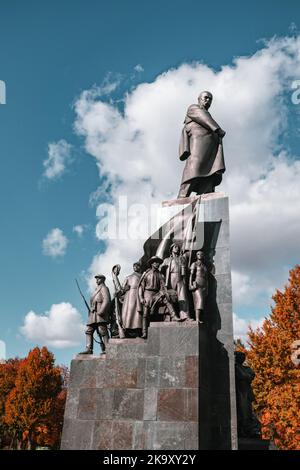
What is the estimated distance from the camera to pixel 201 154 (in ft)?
41.9

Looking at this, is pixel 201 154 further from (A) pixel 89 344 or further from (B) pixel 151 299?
(A) pixel 89 344

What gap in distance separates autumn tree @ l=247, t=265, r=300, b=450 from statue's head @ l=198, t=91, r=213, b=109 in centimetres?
1417

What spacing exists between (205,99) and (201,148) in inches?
81.5

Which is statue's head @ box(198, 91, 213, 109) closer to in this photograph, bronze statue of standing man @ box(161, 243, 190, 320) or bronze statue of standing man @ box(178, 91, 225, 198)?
bronze statue of standing man @ box(178, 91, 225, 198)

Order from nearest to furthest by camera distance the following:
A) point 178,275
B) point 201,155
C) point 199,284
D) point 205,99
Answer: point 199,284 → point 178,275 → point 201,155 → point 205,99

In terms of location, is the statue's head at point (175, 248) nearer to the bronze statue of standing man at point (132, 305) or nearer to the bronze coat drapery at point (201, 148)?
the bronze statue of standing man at point (132, 305)

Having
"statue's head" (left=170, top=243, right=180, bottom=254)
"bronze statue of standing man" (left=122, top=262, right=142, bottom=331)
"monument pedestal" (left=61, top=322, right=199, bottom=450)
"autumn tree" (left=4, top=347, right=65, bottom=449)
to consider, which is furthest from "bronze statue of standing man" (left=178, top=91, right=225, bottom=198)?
"autumn tree" (left=4, top=347, right=65, bottom=449)

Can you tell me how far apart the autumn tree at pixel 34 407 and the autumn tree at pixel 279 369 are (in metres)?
29.7

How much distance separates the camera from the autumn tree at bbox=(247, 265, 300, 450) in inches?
917

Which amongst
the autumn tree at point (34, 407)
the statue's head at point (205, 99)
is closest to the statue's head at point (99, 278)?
the statue's head at point (205, 99)

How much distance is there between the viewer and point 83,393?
34.3 ft

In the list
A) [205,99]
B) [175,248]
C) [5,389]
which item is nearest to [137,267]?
[175,248]
